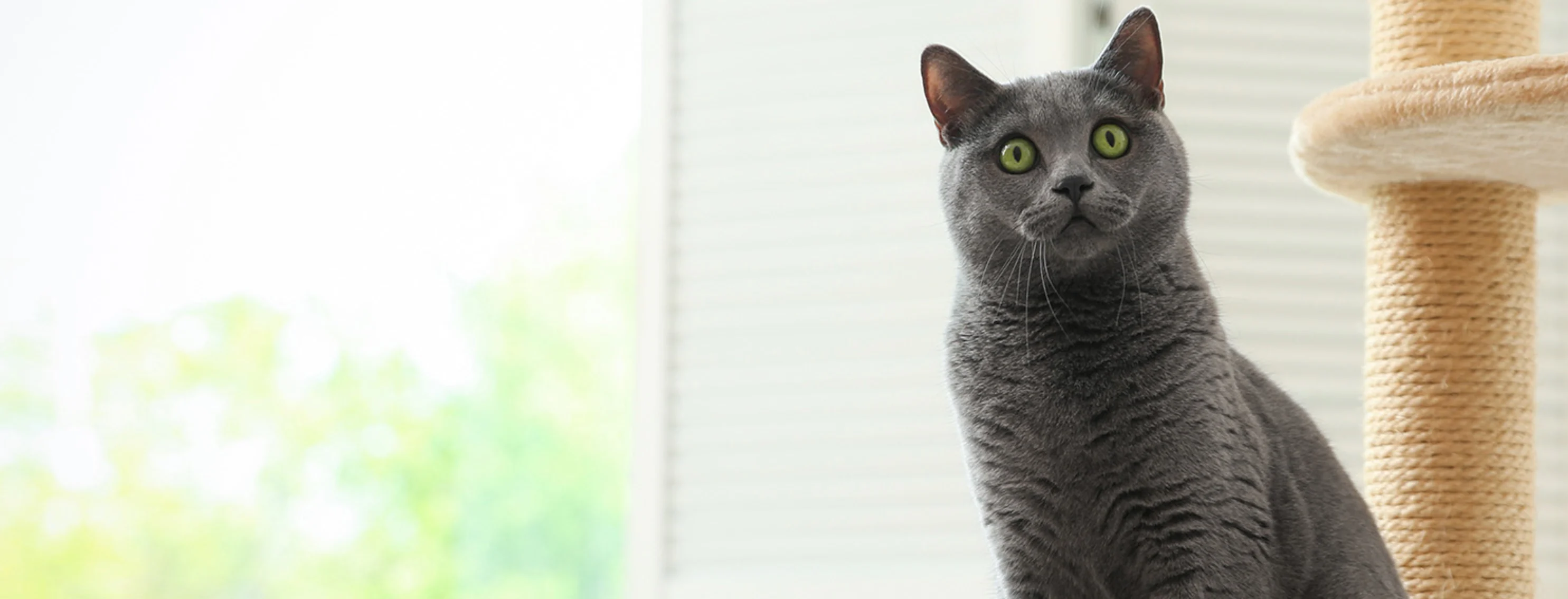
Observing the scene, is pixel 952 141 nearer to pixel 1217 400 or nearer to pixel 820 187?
pixel 1217 400

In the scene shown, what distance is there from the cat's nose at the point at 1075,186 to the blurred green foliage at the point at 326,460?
3378 mm

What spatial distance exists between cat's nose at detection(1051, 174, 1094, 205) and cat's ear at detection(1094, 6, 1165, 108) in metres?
0.11

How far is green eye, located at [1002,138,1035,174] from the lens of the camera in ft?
3.27

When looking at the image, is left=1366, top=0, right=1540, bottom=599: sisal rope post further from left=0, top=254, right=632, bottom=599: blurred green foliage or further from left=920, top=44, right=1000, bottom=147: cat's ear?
left=0, top=254, right=632, bottom=599: blurred green foliage

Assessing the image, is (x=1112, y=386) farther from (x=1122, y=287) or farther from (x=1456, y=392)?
(x=1456, y=392)

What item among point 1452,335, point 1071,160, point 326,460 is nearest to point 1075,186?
point 1071,160

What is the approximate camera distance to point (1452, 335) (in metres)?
1.33

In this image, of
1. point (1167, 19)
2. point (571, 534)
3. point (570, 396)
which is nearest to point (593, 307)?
point (570, 396)

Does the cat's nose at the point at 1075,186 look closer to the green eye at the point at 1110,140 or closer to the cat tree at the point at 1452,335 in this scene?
the green eye at the point at 1110,140

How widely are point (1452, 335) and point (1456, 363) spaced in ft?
0.09

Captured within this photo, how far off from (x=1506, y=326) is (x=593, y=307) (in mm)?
4007

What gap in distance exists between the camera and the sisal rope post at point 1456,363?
1.32 metres

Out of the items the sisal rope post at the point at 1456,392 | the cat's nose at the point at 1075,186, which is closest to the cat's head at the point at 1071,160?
the cat's nose at the point at 1075,186

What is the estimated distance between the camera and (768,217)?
2.23 meters
